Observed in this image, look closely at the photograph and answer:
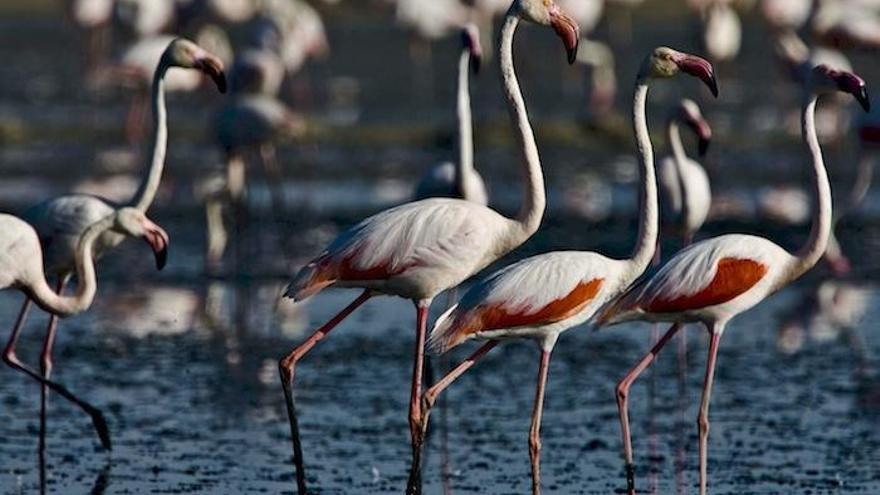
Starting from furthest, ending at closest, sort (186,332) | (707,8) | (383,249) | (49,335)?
(707,8) < (186,332) < (49,335) < (383,249)

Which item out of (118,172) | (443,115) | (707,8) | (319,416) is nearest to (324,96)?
(443,115)

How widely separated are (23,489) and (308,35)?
42.9 ft

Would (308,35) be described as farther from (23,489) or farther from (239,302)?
(23,489)

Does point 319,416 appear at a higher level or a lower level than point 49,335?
lower

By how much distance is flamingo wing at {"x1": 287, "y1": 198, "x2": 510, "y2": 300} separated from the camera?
7.07 meters

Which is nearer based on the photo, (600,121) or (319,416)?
(319,416)

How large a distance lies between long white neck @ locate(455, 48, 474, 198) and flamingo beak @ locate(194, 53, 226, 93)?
120cm

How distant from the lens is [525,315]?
22.4ft

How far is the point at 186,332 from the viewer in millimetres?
10266

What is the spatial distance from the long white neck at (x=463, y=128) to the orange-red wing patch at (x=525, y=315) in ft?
6.75

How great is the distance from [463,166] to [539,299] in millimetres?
2387

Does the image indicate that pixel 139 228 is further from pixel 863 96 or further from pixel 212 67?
pixel 863 96

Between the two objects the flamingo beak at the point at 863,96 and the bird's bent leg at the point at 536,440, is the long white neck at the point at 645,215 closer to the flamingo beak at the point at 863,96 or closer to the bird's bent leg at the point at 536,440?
the bird's bent leg at the point at 536,440

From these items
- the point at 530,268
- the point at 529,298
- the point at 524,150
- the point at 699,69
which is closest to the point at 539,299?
the point at 529,298
